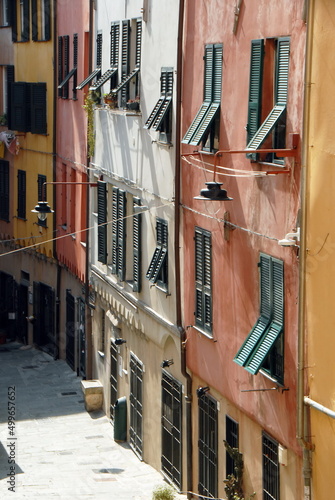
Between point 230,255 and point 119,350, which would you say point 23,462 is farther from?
point 230,255

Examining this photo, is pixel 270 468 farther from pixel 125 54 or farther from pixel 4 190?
pixel 4 190

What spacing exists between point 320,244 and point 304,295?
2.87 ft

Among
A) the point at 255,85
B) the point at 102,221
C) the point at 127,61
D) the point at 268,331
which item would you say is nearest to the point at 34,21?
the point at 102,221

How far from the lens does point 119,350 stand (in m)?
28.4

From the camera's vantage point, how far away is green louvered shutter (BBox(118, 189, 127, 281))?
26.8 meters

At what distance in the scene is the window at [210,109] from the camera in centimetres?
1966

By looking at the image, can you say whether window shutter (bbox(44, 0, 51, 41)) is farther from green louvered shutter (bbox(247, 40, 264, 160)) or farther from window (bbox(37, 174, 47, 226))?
green louvered shutter (bbox(247, 40, 264, 160))

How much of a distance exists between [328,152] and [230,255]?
177 inches

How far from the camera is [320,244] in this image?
1561 centimetres

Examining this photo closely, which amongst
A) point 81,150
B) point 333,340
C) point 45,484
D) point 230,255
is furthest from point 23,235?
point 333,340

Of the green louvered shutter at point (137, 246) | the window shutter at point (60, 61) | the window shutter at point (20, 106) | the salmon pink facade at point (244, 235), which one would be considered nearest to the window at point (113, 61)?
the green louvered shutter at point (137, 246)

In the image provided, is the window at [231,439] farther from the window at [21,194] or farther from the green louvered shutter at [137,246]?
the window at [21,194]

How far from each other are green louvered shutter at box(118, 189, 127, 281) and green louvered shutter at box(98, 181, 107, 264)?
149 centimetres

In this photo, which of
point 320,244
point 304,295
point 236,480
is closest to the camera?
point 320,244
